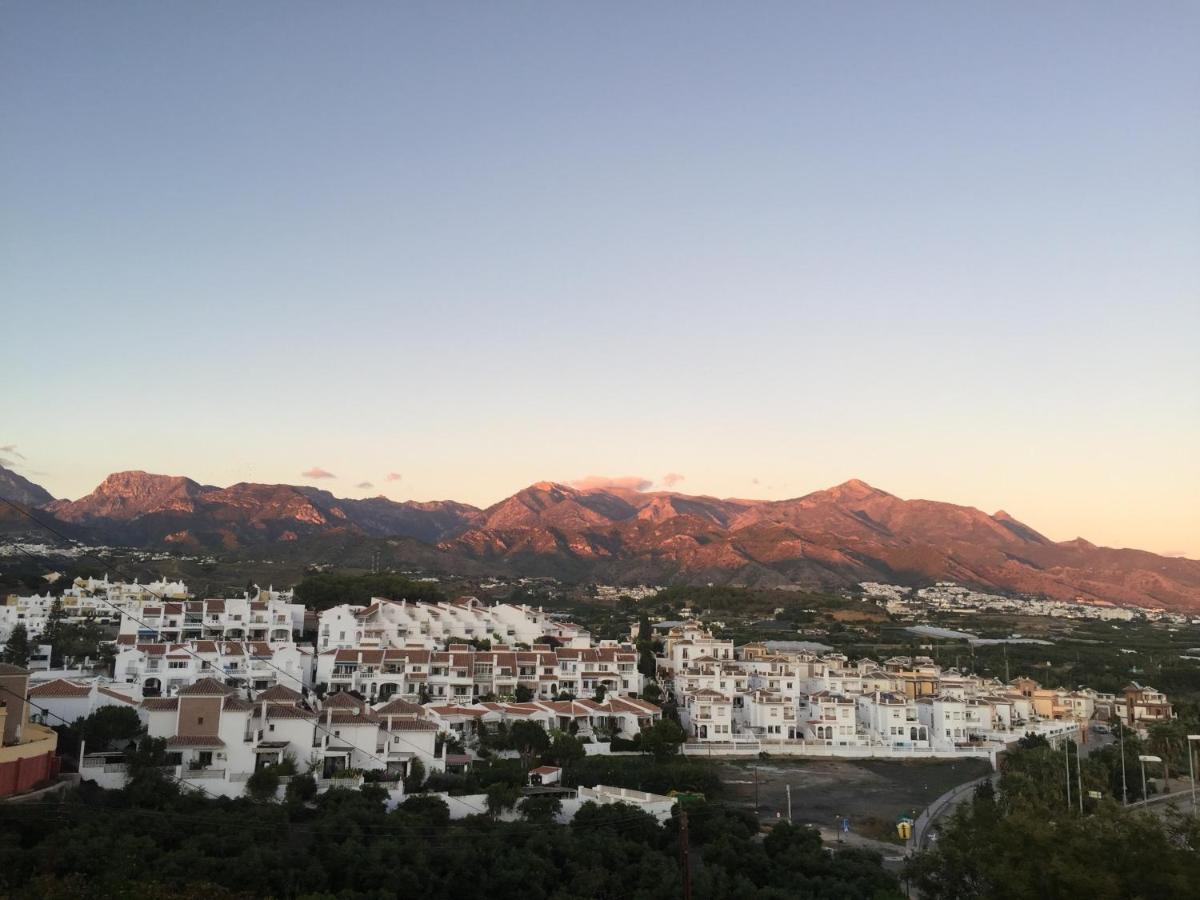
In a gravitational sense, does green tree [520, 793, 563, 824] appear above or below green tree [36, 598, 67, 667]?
below

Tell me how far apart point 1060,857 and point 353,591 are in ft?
133

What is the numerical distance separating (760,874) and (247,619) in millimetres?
28553

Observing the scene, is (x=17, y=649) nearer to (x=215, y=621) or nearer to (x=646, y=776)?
(x=215, y=621)

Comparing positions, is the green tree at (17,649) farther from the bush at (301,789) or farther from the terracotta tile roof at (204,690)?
the bush at (301,789)

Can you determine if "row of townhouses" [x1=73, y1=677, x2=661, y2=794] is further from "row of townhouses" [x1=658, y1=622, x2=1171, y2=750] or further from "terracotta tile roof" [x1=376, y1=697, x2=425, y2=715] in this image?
"row of townhouses" [x1=658, y1=622, x2=1171, y2=750]

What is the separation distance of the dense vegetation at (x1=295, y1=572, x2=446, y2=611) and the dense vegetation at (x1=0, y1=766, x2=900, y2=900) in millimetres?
27272

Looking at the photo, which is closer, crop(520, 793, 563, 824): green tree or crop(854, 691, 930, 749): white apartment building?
crop(520, 793, 563, 824): green tree

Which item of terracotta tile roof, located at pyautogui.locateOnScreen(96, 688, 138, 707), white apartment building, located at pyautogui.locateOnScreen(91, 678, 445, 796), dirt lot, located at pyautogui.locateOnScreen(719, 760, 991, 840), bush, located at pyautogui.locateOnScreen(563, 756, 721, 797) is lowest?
dirt lot, located at pyautogui.locateOnScreen(719, 760, 991, 840)

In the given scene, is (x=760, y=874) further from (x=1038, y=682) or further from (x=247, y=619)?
(x=1038, y=682)

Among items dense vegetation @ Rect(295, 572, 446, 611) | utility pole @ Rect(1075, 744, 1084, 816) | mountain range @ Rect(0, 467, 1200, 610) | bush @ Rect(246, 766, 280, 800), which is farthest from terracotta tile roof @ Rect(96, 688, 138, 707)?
mountain range @ Rect(0, 467, 1200, 610)

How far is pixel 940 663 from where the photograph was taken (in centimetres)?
5844

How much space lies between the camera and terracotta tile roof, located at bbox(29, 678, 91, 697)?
25797 millimetres

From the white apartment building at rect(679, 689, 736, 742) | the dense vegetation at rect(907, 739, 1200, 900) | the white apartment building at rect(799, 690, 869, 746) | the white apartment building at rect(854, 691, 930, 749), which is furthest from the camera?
the white apartment building at rect(854, 691, 930, 749)

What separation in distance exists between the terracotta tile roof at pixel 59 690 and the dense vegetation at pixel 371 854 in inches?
214
